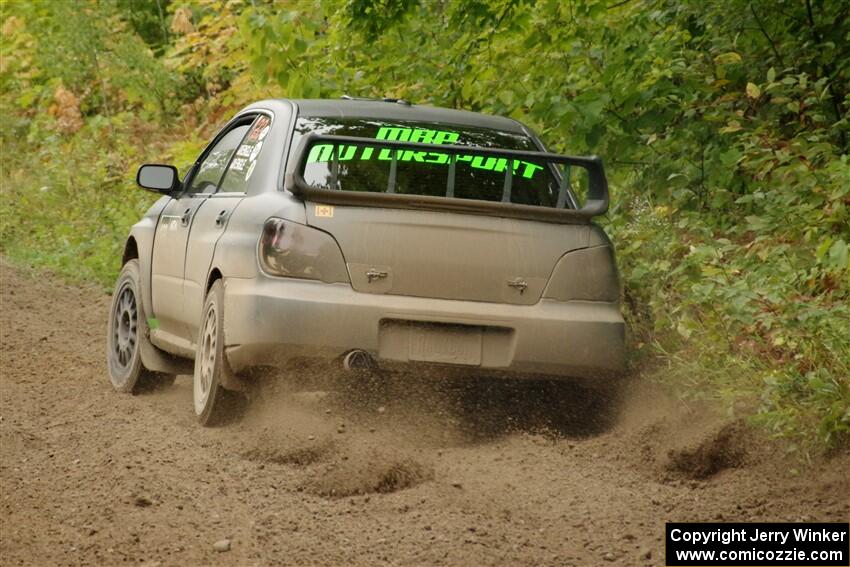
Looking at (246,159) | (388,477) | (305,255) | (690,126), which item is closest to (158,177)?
(246,159)

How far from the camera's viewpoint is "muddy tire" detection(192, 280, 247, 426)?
6883 millimetres

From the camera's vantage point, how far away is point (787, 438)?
6.13 m

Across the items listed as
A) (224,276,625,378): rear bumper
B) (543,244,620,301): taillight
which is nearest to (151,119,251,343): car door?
(224,276,625,378): rear bumper

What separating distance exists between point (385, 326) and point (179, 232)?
2.10 m

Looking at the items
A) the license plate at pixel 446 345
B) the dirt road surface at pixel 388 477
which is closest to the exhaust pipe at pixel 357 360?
the license plate at pixel 446 345

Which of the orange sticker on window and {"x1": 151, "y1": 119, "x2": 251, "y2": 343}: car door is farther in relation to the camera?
{"x1": 151, "y1": 119, "x2": 251, "y2": 343}: car door

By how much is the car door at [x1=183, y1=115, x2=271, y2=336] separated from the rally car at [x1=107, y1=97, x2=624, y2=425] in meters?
0.04

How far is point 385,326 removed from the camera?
6.55 m

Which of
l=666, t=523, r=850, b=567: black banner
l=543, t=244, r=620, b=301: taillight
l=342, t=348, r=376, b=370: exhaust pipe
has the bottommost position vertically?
l=342, t=348, r=376, b=370: exhaust pipe

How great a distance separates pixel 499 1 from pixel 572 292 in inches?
165

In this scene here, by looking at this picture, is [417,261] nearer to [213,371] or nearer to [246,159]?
[213,371]

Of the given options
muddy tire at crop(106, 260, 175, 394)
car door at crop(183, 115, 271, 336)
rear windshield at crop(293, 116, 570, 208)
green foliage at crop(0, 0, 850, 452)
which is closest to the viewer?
green foliage at crop(0, 0, 850, 452)

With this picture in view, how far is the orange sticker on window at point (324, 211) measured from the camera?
659 cm

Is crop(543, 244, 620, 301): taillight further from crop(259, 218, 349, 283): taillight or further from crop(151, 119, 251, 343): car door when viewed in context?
crop(151, 119, 251, 343): car door
